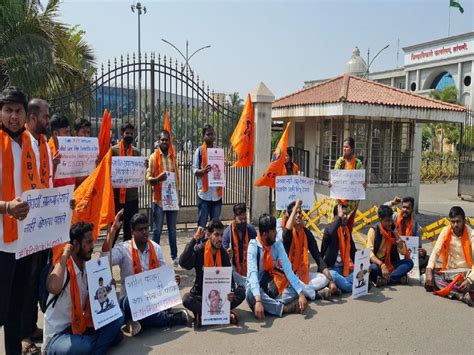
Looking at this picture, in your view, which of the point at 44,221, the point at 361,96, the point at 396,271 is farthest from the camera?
the point at 361,96

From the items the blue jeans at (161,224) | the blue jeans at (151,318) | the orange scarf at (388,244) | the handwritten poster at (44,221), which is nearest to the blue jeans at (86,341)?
the blue jeans at (151,318)

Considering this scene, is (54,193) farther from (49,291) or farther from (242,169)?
(242,169)

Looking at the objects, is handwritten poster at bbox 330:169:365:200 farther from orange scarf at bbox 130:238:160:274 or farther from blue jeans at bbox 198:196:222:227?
orange scarf at bbox 130:238:160:274

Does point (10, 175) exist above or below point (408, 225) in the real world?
above

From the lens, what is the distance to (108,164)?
4.65m

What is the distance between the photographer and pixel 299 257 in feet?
17.9

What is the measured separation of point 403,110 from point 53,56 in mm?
8063

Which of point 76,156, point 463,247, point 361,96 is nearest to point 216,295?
point 76,156

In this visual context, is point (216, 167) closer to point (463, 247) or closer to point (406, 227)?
point (406, 227)

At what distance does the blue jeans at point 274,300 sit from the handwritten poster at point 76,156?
7.96 feet

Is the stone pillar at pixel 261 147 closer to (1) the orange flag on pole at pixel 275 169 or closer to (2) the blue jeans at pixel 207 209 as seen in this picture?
(1) the orange flag on pole at pixel 275 169

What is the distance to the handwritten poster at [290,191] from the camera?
6570 millimetres

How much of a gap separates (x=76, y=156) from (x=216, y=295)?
231 cm

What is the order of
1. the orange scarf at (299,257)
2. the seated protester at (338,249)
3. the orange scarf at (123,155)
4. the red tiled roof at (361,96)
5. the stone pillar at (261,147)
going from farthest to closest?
the red tiled roof at (361,96)
the stone pillar at (261,147)
the orange scarf at (123,155)
the seated protester at (338,249)
the orange scarf at (299,257)
